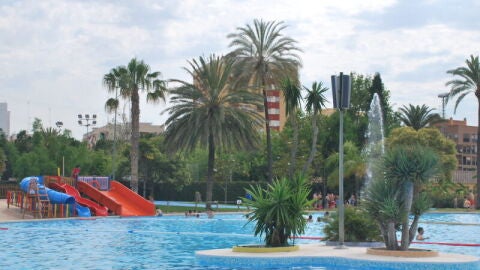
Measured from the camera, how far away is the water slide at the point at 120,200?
149 feet

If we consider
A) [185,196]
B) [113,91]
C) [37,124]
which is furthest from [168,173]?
[37,124]

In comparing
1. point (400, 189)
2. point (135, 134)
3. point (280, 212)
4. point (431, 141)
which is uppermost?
point (431, 141)

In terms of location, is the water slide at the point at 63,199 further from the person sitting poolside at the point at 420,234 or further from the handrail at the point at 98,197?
the person sitting poolside at the point at 420,234

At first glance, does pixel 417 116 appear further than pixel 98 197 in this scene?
Yes

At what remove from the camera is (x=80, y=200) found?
44.9 m

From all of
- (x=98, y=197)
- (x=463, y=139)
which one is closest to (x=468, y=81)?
(x=98, y=197)

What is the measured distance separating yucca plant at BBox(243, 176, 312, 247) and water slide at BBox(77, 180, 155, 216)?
2615cm

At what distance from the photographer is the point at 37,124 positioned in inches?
3944

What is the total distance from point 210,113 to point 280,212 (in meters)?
30.4

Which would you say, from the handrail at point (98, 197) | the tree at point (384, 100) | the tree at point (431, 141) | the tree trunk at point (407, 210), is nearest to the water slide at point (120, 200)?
the handrail at point (98, 197)

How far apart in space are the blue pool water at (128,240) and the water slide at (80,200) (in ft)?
7.48

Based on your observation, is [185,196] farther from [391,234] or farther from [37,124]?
[391,234]

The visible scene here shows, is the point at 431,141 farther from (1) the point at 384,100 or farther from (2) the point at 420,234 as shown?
(2) the point at 420,234

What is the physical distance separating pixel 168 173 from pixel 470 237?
42589 mm
